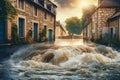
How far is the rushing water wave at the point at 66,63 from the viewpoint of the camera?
27.1 feet

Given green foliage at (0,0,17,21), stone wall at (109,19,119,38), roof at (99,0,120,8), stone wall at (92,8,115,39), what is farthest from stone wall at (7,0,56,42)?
stone wall at (109,19,119,38)

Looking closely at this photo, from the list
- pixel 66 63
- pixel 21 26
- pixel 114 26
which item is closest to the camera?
pixel 66 63

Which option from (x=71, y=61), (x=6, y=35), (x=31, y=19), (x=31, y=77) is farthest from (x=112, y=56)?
(x=31, y=19)

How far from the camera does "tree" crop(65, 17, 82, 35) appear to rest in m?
76.2

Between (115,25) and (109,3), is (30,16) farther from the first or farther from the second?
(109,3)

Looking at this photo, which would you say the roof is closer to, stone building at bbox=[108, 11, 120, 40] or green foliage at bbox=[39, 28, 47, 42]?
stone building at bbox=[108, 11, 120, 40]

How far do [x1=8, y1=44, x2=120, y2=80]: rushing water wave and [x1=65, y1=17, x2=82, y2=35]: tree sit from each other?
203 ft

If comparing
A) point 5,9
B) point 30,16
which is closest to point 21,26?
point 30,16

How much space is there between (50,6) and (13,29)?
14.9 m

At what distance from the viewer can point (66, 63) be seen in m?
11.0

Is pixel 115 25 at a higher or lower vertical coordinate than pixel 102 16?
lower

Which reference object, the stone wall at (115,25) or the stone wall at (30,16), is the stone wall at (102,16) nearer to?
the stone wall at (115,25)

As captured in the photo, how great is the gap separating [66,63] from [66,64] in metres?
0.18

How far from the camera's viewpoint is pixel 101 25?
1030 inches
